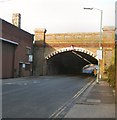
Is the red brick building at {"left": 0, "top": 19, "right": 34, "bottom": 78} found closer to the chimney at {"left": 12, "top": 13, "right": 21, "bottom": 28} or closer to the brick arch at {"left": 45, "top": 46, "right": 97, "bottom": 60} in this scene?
the brick arch at {"left": 45, "top": 46, "right": 97, "bottom": 60}

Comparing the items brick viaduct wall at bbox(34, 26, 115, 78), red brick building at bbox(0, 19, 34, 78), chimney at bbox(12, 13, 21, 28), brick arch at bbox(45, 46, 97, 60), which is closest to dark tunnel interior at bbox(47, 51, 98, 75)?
brick arch at bbox(45, 46, 97, 60)

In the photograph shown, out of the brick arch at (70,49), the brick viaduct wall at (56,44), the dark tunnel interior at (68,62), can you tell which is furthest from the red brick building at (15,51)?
the dark tunnel interior at (68,62)

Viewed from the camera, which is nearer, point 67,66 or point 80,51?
point 80,51

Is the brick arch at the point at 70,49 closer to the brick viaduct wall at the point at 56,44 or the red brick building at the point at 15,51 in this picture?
the brick viaduct wall at the point at 56,44

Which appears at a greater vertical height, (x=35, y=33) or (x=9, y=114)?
(x=35, y=33)

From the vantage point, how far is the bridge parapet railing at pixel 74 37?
A: 57688 millimetres

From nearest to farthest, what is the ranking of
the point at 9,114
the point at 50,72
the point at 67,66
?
1. the point at 9,114
2. the point at 50,72
3. the point at 67,66

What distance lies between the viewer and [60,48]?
58406 millimetres

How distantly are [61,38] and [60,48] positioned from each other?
6.52ft

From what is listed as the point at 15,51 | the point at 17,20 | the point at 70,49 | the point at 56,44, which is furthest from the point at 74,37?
the point at 15,51

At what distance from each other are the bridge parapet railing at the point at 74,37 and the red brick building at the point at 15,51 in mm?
3826

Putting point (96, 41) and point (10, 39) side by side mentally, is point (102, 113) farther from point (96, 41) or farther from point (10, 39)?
point (96, 41)

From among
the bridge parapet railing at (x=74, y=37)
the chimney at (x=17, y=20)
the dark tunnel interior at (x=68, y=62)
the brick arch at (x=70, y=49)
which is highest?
the chimney at (x=17, y=20)

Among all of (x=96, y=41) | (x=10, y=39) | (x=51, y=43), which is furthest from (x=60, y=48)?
(x=10, y=39)
